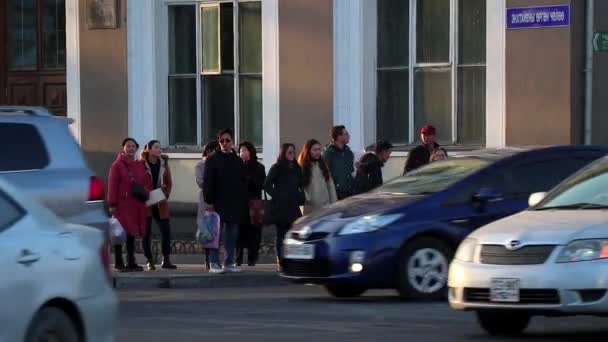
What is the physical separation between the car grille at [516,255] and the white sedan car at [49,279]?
3700 millimetres

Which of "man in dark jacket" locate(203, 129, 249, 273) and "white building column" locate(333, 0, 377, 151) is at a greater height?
"white building column" locate(333, 0, 377, 151)

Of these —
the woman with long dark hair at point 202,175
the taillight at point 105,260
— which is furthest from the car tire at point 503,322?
the woman with long dark hair at point 202,175

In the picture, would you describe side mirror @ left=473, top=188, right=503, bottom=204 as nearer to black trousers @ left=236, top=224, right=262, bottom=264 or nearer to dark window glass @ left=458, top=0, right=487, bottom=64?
black trousers @ left=236, top=224, right=262, bottom=264

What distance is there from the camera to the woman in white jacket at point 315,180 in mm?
19750

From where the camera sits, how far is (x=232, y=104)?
24906 mm

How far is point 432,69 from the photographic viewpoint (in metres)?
23.2

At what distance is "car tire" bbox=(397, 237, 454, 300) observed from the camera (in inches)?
612

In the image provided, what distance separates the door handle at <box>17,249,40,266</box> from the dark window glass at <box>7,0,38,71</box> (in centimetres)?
1824

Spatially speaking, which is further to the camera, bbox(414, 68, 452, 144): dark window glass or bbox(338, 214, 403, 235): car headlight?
bbox(414, 68, 452, 144): dark window glass

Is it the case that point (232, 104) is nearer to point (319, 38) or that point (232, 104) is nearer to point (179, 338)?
point (319, 38)

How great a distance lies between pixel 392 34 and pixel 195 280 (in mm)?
6334

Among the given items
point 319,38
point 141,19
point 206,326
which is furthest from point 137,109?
point 206,326

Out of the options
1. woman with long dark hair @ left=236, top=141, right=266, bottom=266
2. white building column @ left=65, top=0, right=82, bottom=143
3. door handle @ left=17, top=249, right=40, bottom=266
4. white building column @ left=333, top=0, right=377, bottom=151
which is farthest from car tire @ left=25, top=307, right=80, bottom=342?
white building column @ left=65, top=0, right=82, bottom=143

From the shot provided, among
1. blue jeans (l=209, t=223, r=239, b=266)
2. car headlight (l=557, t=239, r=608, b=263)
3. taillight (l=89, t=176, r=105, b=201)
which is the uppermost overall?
taillight (l=89, t=176, r=105, b=201)
